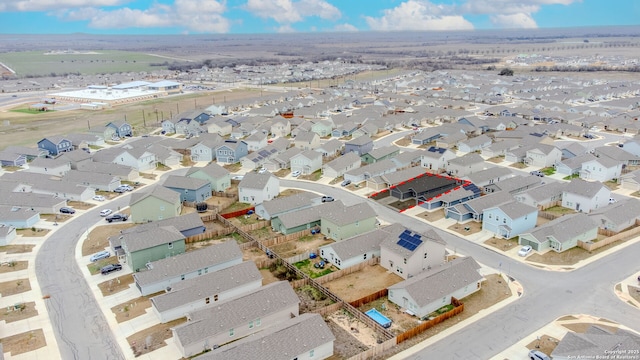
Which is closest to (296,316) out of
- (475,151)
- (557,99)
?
(475,151)

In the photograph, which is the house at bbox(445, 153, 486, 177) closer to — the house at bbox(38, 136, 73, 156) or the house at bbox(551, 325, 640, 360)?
the house at bbox(551, 325, 640, 360)

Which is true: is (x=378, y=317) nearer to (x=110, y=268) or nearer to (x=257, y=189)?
(x=110, y=268)

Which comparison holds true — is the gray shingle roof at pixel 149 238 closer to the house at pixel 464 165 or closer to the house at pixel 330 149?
the house at pixel 330 149

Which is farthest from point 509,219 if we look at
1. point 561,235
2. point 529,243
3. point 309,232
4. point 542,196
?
point 309,232

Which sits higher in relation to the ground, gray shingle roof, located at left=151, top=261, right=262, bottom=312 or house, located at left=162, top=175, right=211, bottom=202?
house, located at left=162, top=175, right=211, bottom=202

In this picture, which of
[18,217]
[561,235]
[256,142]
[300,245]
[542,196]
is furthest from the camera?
[256,142]

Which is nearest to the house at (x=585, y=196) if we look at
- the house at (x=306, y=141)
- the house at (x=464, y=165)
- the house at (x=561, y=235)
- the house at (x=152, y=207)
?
the house at (x=561, y=235)

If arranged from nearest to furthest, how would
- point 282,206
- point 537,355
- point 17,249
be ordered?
point 537,355
point 17,249
point 282,206

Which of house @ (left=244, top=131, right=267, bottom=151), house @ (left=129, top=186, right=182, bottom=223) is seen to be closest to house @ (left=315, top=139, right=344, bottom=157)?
house @ (left=244, top=131, right=267, bottom=151)
